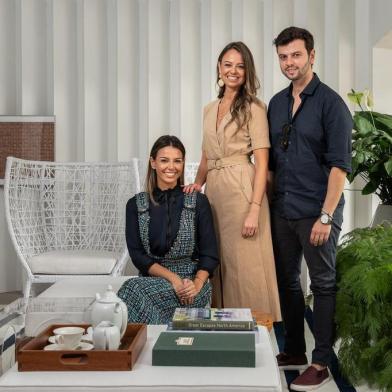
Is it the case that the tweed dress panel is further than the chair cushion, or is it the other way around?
the chair cushion

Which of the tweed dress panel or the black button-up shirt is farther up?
the black button-up shirt

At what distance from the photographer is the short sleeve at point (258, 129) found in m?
2.41

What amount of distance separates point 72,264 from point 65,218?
739 millimetres

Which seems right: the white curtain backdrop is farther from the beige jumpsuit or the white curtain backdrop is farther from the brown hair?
the brown hair

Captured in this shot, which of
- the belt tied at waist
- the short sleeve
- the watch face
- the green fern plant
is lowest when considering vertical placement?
the green fern plant

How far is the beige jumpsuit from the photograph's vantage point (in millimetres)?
2447

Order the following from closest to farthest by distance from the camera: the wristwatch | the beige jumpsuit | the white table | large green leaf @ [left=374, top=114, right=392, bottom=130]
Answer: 1. the white table
2. the wristwatch
3. the beige jumpsuit
4. large green leaf @ [left=374, top=114, right=392, bottom=130]

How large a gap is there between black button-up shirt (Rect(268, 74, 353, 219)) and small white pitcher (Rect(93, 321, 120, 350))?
1.02m

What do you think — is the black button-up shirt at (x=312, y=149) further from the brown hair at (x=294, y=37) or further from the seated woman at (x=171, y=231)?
the seated woman at (x=171, y=231)

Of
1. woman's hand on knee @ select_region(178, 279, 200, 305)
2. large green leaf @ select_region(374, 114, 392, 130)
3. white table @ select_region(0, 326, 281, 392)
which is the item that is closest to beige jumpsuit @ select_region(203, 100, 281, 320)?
woman's hand on knee @ select_region(178, 279, 200, 305)

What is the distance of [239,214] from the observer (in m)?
2.48

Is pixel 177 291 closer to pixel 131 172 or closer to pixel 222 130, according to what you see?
pixel 222 130

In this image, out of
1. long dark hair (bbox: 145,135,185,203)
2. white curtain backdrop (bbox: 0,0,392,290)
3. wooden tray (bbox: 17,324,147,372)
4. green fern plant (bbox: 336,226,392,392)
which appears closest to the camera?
wooden tray (bbox: 17,324,147,372)

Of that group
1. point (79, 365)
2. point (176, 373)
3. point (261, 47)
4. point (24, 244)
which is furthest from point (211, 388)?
point (261, 47)
